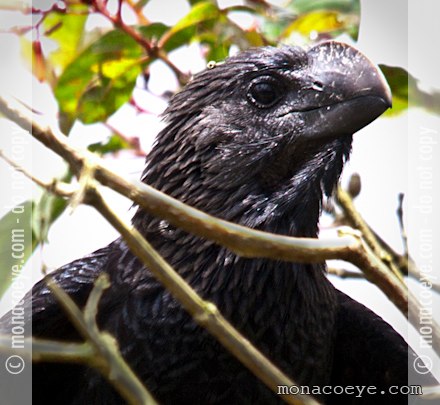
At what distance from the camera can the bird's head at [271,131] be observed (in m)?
3.30

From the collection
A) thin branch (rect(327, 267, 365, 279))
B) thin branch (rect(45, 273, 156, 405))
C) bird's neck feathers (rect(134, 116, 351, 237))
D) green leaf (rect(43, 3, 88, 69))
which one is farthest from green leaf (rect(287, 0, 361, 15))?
thin branch (rect(45, 273, 156, 405))

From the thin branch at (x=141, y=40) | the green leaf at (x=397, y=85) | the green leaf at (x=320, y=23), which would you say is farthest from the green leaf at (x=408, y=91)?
the thin branch at (x=141, y=40)

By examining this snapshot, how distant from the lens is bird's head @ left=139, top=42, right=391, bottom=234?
3.30m

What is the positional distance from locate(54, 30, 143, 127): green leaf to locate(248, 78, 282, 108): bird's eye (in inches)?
25.0

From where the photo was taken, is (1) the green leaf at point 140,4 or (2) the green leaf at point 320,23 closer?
(2) the green leaf at point 320,23

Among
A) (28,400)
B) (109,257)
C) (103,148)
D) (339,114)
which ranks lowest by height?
(28,400)

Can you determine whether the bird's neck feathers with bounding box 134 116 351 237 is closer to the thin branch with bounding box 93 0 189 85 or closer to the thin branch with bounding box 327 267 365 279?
the thin branch with bounding box 93 0 189 85

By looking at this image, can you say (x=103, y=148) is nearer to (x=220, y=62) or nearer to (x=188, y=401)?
(x=220, y=62)

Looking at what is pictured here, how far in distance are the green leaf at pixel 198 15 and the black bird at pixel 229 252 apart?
0.81ft

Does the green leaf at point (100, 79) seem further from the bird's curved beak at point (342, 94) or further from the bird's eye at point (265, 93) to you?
the bird's curved beak at point (342, 94)

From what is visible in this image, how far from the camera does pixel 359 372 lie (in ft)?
12.3

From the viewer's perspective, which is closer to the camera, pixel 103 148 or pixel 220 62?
pixel 220 62

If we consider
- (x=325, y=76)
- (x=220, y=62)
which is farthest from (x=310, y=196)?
(x=220, y=62)

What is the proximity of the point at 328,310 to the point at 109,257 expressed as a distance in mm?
836
